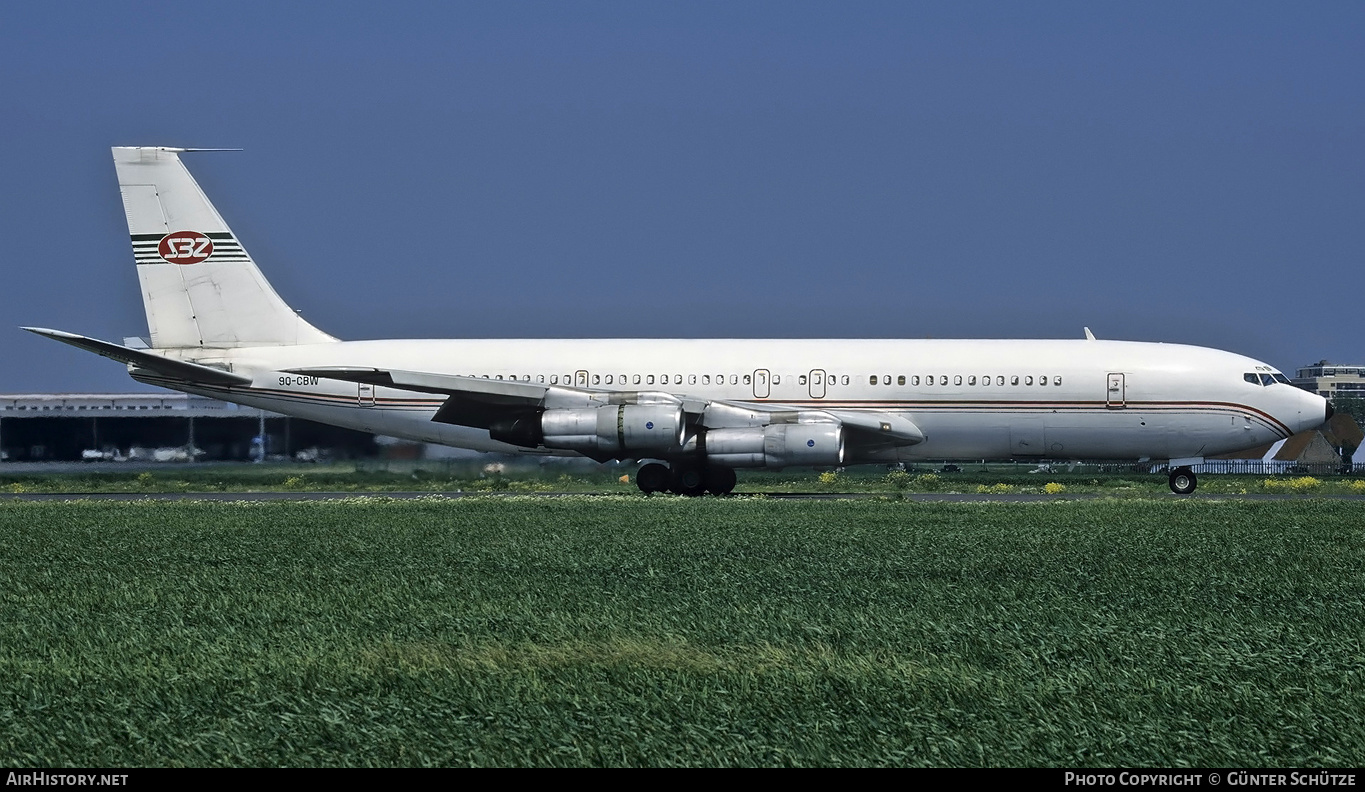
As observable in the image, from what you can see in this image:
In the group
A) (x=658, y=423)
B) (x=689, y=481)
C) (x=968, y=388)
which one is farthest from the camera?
(x=689, y=481)

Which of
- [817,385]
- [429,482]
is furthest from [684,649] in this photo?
[429,482]

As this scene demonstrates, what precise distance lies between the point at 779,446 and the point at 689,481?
9.11ft

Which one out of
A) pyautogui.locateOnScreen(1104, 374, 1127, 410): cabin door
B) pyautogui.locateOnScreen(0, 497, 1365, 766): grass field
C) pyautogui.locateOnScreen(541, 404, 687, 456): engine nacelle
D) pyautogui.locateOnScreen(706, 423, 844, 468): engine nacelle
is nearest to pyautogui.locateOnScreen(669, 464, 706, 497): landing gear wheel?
pyautogui.locateOnScreen(706, 423, 844, 468): engine nacelle

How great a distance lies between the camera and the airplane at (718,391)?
1173 inches

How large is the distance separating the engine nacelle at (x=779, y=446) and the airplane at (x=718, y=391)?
0.13 feet

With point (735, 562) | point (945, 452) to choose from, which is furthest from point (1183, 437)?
point (735, 562)

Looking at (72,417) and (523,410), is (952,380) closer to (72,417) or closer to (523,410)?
(523,410)

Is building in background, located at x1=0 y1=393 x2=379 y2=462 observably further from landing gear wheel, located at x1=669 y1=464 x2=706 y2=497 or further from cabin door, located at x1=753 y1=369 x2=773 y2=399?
cabin door, located at x1=753 y1=369 x2=773 y2=399

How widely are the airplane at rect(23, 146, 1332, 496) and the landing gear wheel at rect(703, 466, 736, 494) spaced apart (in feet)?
0.15

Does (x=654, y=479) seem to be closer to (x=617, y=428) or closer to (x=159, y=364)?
(x=617, y=428)

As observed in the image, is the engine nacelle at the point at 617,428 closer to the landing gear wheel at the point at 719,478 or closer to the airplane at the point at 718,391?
the airplane at the point at 718,391

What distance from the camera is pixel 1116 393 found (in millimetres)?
30656

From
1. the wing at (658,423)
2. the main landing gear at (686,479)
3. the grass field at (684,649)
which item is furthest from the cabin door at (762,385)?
the grass field at (684,649)

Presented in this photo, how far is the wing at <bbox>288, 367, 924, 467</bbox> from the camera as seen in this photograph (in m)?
29.1
